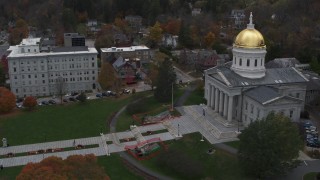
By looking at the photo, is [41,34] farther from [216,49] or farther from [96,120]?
[96,120]

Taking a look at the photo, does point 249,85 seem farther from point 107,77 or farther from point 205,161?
point 107,77

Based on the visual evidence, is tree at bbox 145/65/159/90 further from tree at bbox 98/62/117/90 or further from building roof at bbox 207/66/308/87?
building roof at bbox 207/66/308/87

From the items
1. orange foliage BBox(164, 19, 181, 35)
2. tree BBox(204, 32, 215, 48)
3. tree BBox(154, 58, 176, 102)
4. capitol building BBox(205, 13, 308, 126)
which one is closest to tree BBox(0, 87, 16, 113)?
tree BBox(154, 58, 176, 102)

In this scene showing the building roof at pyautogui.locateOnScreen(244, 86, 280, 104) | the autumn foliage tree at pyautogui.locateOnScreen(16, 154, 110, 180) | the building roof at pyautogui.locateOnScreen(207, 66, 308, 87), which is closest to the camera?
the autumn foliage tree at pyautogui.locateOnScreen(16, 154, 110, 180)

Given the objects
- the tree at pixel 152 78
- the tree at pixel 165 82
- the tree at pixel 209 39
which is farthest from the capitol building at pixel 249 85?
the tree at pixel 209 39

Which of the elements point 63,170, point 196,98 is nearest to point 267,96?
point 196,98

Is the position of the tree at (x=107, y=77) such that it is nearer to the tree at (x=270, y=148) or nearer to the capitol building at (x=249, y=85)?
the capitol building at (x=249, y=85)
